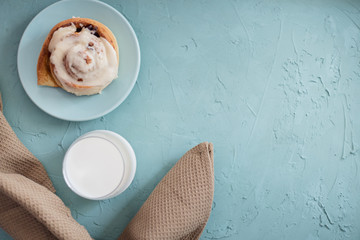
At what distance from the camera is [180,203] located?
0.74 m

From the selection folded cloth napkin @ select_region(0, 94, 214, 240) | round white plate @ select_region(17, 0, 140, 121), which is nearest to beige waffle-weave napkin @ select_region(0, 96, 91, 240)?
folded cloth napkin @ select_region(0, 94, 214, 240)

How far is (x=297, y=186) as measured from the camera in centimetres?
84

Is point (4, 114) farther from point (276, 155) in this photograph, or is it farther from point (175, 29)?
point (276, 155)

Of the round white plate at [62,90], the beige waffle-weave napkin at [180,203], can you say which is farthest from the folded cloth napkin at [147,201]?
the round white plate at [62,90]

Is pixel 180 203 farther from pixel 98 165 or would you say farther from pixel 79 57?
pixel 79 57

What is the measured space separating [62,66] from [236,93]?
0.43 metres

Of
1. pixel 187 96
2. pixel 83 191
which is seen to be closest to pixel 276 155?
pixel 187 96

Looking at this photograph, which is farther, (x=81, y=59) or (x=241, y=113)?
(x=241, y=113)

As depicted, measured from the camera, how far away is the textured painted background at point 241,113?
804mm

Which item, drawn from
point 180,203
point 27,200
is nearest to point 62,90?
point 27,200

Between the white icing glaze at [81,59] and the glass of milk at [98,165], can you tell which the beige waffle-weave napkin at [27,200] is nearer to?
the glass of milk at [98,165]

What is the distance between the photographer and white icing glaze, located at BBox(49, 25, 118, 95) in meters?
→ 0.71

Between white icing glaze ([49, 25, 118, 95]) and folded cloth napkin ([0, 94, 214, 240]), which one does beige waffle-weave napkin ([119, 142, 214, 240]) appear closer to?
folded cloth napkin ([0, 94, 214, 240])

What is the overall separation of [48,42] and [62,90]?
0.11m
